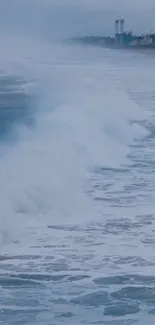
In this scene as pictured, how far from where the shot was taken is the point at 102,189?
1254cm

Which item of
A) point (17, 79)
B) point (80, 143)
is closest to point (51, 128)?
point (80, 143)

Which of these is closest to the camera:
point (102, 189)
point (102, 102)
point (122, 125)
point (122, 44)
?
point (102, 189)

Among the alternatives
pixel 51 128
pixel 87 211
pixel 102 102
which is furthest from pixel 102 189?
pixel 102 102

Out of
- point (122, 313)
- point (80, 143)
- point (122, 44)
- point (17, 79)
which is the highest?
point (122, 44)

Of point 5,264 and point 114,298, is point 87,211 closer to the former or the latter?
point 5,264

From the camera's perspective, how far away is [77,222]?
10.2m

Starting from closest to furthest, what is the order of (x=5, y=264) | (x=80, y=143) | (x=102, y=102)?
(x=5, y=264), (x=80, y=143), (x=102, y=102)

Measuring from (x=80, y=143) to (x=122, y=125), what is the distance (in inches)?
150

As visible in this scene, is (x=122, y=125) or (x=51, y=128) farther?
(x=122, y=125)

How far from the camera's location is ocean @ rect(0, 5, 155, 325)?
7363 millimetres

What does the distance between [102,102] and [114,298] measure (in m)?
19.0

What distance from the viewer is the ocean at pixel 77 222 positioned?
736 centimetres

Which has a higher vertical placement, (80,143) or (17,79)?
(17,79)

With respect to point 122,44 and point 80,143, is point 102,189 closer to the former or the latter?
point 80,143
